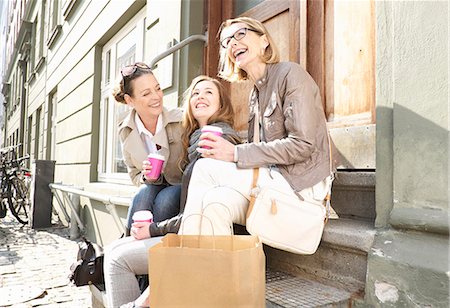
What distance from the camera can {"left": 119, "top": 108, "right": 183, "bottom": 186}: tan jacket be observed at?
2.45 metres

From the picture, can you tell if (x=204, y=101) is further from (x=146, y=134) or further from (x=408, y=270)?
(x=408, y=270)

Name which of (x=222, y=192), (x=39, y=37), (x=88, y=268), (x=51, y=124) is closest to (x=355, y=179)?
(x=222, y=192)

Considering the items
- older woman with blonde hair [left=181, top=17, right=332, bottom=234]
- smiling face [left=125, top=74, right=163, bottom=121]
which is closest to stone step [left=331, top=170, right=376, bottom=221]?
older woman with blonde hair [left=181, top=17, right=332, bottom=234]

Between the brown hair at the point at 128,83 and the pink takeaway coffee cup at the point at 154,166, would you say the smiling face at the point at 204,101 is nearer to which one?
the pink takeaway coffee cup at the point at 154,166

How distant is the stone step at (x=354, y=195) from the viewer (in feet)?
6.42

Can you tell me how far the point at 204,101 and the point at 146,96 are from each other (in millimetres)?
519

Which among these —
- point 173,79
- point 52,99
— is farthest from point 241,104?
point 52,99

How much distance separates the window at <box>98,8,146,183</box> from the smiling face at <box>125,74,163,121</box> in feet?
7.44

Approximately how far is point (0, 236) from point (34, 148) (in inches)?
246

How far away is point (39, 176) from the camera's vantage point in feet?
23.0

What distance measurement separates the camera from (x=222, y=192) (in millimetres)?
1641

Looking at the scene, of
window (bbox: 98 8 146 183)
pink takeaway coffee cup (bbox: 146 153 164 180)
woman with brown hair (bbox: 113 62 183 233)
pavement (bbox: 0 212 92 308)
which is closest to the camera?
pink takeaway coffee cup (bbox: 146 153 164 180)

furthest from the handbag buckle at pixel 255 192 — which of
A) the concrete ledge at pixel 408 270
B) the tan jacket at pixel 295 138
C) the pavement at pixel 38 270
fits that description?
the pavement at pixel 38 270

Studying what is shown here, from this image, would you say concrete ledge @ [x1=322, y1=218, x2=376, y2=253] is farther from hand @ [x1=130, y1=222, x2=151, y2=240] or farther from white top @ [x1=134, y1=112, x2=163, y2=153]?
white top @ [x1=134, y1=112, x2=163, y2=153]
